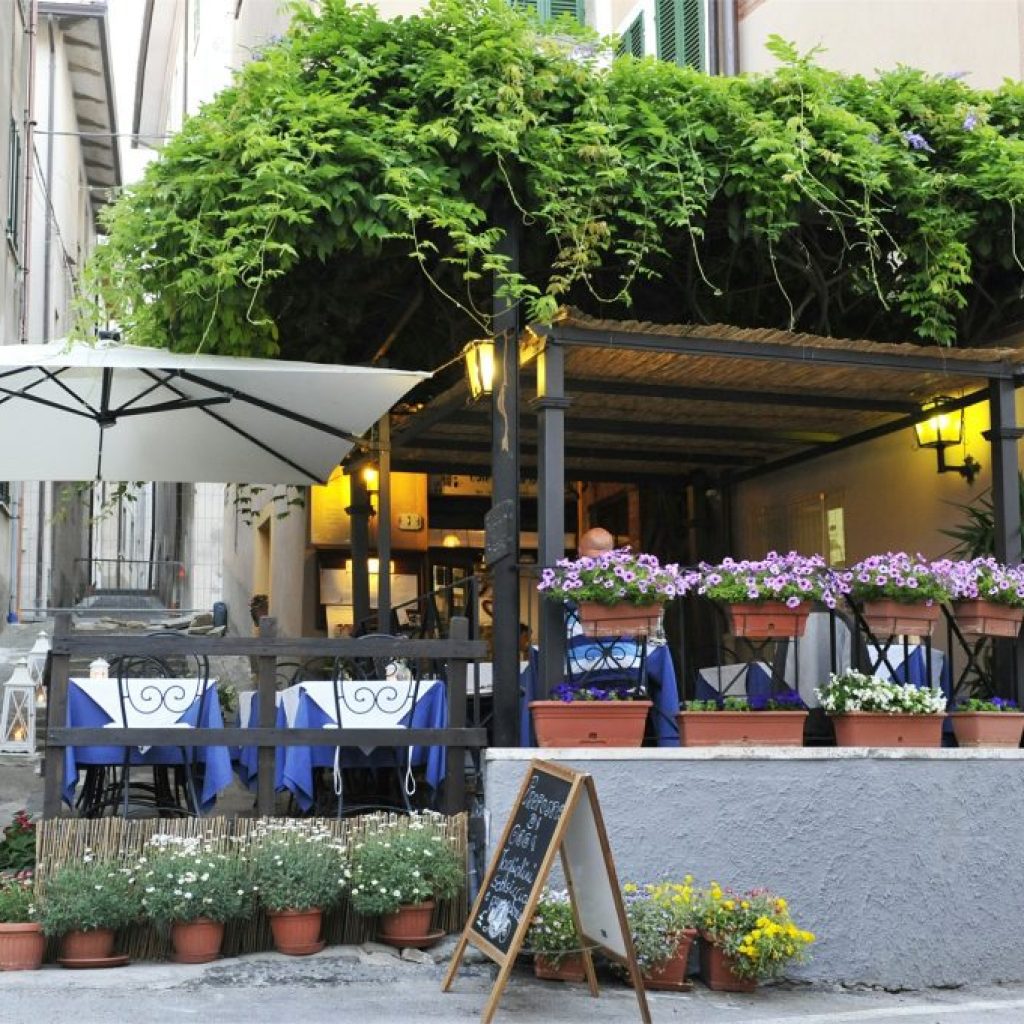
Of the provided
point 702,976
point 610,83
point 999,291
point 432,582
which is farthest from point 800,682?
point 432,582

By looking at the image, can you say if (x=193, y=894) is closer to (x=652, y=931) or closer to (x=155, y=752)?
(x=155, y=752)

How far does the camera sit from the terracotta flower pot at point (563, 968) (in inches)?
230

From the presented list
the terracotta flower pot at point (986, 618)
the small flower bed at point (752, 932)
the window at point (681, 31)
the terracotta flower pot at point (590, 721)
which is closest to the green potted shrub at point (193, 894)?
the terracotta flower pot at point (590, 721)

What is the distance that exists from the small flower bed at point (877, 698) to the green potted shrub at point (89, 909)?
340 cm

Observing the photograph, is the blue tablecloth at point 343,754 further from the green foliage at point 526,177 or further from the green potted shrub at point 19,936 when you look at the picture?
the green foliage at point 526,177

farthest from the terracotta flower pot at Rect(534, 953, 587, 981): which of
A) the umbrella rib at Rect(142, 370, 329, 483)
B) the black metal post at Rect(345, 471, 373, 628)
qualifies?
the black metal post at Rect(345, 471, 373, 628)

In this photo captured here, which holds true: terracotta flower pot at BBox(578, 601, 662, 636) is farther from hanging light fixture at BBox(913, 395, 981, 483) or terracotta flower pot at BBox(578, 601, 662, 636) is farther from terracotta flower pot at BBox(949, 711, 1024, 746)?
hanging light fixture at BBox(913, 395, 981, 483)

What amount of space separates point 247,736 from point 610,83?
3.71m

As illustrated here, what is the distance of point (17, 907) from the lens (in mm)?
5812

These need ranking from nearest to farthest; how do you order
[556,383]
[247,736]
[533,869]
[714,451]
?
1. [533,869]
2. [247,736]
3. [556,383]
4. [714,451]

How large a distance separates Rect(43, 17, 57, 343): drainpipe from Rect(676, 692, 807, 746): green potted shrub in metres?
17.4

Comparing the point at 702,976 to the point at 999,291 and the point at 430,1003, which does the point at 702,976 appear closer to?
the point at 430,1003

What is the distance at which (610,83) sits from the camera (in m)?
7.02

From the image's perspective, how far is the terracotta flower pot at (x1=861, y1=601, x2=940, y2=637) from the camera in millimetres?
6781
